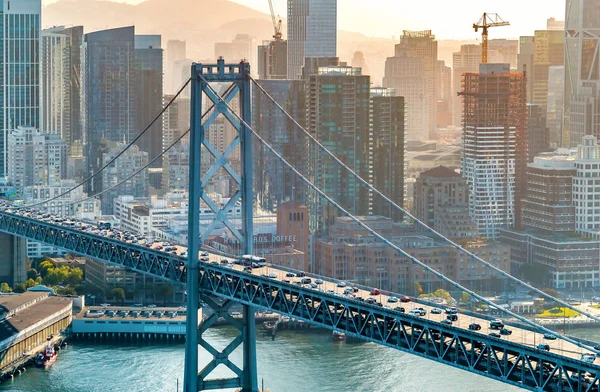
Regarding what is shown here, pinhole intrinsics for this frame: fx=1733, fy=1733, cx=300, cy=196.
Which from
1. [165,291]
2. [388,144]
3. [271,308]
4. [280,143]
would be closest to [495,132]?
[388,144]

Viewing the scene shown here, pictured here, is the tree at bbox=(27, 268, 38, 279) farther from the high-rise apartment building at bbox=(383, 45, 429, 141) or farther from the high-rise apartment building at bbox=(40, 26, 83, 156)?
the high-rise apartment building at bbox=(383, 45, 429, 141)

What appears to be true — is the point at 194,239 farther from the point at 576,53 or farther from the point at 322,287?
the point at 576,53

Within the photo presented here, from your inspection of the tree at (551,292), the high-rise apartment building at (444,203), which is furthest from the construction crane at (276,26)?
the tree at (551,292)

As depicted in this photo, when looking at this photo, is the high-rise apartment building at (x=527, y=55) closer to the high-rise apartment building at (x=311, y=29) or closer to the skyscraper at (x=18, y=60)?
the high-rise apartment building at (x=311, y=29)

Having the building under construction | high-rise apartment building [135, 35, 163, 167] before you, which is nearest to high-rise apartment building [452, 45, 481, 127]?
high-rise apartment building [135, 35, 163, 167]

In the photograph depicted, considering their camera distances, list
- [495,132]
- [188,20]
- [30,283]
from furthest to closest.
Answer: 1. [188,20]
2. [495,132]
3. [30,283]

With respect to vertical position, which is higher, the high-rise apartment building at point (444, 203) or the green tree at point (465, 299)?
the high-rise apartment building at point (444, 203)

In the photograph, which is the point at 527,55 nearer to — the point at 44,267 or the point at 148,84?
the point at 148,84
